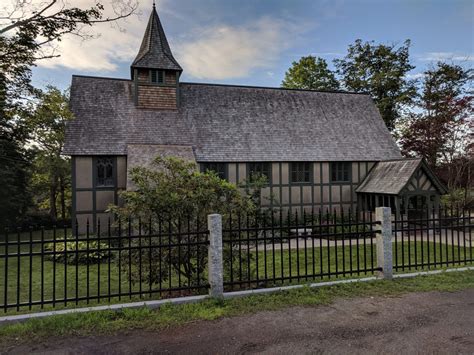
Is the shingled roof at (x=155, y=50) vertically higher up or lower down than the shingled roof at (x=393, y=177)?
higher up

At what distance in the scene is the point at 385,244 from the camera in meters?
6.55

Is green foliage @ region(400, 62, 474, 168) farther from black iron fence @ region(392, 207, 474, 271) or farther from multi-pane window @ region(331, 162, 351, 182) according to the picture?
black iron fence @ region(392, 207, 474, 271)

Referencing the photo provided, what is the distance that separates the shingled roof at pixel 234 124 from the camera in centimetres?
1611

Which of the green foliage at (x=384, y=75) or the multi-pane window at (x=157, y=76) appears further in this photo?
the green foliage at (x=384, y=75)

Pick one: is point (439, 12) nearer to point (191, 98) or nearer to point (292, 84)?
point (191, 98)

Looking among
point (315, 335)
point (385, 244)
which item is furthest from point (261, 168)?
point (315, 335)

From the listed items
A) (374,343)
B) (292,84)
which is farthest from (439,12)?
(292,84)

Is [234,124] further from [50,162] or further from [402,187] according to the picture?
[50,162]

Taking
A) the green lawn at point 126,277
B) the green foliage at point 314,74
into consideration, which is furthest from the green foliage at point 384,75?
the green lawn at point 126,277

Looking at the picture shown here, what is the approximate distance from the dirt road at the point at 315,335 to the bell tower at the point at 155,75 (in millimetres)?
14787

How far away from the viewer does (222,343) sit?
13.4 feet

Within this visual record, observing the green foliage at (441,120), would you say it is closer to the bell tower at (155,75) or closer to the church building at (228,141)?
the church building at (228,141)

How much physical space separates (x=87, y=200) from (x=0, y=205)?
6.73 metres

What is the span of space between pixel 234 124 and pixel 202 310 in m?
14.2
